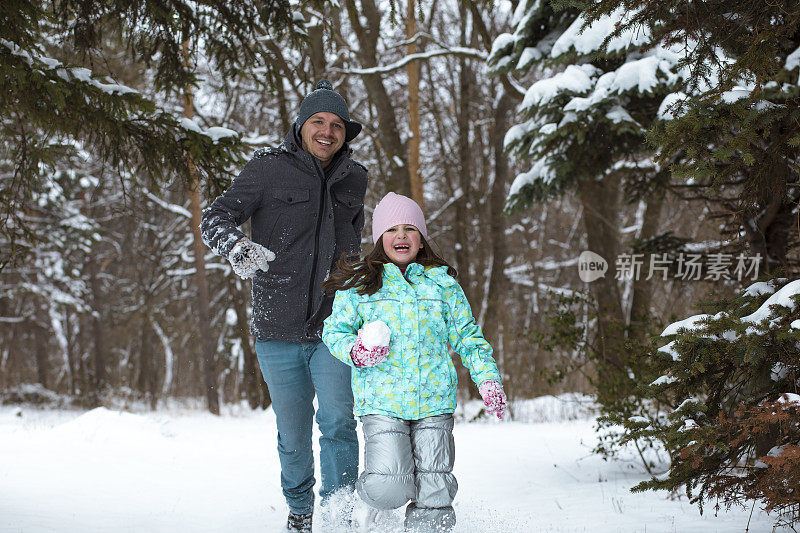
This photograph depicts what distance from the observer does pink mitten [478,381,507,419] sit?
2867 millimetres

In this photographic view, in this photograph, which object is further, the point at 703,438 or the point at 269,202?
the point at 269,202

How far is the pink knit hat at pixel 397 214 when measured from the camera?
3211 millimetres

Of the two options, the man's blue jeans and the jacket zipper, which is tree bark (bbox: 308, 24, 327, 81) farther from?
the man's blue jeans

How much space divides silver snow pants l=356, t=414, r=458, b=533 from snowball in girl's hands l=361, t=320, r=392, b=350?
384 mm

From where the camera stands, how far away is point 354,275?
3113 millimetres

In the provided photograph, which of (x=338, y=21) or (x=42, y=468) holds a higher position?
(x=338, y=21)

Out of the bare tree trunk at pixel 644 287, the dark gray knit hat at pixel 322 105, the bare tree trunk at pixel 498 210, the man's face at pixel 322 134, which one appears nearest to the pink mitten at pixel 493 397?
the man's face at pixel 322 134

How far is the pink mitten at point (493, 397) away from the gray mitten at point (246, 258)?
45.7 inches

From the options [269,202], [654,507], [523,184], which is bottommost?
[654,507]

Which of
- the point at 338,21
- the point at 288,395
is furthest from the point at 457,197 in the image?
the point at 288,395

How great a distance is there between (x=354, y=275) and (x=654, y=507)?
249cm

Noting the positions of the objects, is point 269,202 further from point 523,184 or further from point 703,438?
point 523,184

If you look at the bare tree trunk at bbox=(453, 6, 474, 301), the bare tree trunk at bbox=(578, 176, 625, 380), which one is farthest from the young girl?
the bare tree trunk at bbox=(453, 6, 474, 301)

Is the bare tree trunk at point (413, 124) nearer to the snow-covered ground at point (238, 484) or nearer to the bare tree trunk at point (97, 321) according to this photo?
the snow-covered ground at point (238, 484)
